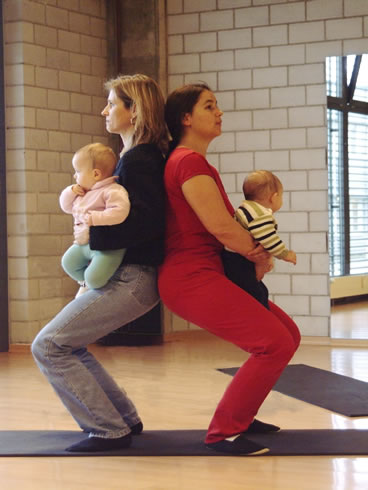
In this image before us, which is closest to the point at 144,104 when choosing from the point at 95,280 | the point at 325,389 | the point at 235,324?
the point at 95,280

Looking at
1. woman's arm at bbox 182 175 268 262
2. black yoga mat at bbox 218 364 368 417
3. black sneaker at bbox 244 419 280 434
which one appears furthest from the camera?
black yoga mat at bbox 218 364 368 417

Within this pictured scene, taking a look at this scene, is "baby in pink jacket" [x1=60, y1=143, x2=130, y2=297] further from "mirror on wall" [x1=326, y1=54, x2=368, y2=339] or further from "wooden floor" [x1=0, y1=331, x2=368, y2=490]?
"mirror on wall" [x1=326, y1=54, x2=368, y2=339]

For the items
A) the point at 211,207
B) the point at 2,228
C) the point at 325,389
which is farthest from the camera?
the point at 2,228

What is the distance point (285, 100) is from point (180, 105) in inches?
138

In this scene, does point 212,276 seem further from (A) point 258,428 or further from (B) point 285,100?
(B) point 285,100

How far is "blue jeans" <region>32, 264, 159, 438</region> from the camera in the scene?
3238 millimetres

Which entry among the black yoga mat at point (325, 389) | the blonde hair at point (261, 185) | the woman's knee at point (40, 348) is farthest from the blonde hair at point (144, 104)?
the black yoga mat at point (325, 389)

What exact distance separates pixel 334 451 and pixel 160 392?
5.21 feet

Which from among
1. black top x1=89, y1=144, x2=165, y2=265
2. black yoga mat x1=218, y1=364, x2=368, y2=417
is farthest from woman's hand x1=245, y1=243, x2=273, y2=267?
black yoga mat x1=218, y1=364, x2=368, y2=417

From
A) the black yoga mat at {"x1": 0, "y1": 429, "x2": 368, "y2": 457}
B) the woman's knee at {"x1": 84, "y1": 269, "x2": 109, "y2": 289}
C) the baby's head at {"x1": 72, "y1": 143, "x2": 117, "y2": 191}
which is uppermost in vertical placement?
the baby's head at {"x1": 72, "y1": 143, "x2": 117, "y2": 191}

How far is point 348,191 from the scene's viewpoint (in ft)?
22.0

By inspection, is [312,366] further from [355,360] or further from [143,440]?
[143,440]

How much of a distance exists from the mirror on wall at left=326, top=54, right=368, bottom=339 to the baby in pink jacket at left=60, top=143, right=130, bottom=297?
11.9 ft

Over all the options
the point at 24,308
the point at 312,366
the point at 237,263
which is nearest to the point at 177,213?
the point at 237,263
